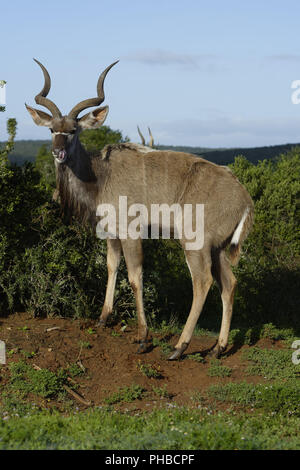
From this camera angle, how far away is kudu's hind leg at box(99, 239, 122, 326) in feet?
30.1

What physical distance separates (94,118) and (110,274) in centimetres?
227

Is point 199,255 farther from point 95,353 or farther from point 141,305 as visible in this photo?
point 95,353

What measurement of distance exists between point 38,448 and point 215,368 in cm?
373

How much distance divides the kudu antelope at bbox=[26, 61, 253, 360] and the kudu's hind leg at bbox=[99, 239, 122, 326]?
0.30 ft

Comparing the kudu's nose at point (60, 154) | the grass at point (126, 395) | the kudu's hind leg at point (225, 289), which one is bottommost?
the grass at point (126, 395)

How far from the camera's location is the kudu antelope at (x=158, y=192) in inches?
336

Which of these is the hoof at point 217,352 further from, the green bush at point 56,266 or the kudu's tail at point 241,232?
the kudu's tail at point 241,232

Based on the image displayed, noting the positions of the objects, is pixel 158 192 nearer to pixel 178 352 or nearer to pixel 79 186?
pixel 79 186

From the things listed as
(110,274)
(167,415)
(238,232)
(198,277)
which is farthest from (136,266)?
(167,415)

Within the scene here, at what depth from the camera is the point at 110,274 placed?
9.20m

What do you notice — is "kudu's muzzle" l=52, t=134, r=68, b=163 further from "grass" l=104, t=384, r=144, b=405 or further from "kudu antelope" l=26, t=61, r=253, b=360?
"grass" l=104, t=384, r=144, b=405

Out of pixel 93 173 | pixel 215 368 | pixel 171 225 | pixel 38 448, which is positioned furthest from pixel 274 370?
pixel 38 448

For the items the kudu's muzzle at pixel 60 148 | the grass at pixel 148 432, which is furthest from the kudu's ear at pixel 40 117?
the grass at pixel 148 432

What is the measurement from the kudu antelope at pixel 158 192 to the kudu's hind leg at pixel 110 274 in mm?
90
